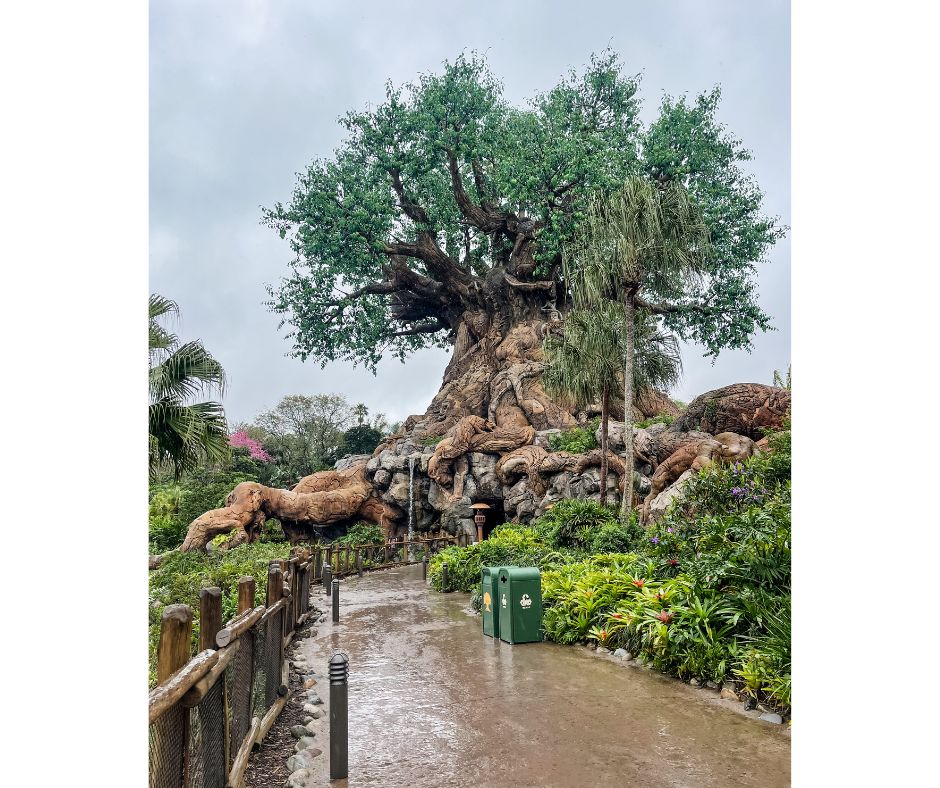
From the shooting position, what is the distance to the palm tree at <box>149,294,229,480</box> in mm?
8648

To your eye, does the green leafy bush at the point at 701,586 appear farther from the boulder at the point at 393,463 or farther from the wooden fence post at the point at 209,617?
the boulder at the point at 393,463

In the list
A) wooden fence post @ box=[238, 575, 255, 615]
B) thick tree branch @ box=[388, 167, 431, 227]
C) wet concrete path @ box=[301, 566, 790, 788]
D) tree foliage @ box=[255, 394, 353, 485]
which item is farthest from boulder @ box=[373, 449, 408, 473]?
wooden fence post @ box=[238, 575, 255, 615]

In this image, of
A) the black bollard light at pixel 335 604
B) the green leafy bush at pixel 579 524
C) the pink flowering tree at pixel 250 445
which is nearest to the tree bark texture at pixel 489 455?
the green leafy bush at pixel 579 524

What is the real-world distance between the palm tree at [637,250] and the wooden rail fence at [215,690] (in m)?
9.87

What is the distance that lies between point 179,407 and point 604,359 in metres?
9.42

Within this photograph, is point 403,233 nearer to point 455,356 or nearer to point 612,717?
point 455,356

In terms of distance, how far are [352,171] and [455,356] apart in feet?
30.3

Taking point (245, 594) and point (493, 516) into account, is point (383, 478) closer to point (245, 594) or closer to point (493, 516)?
point (493, 516)

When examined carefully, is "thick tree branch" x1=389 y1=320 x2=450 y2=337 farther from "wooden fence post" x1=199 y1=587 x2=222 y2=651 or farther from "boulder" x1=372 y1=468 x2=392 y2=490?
"wooden fence post" x1=199 y1=587 x2=222 y2=651

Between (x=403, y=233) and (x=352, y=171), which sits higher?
(x=352, y=171)
